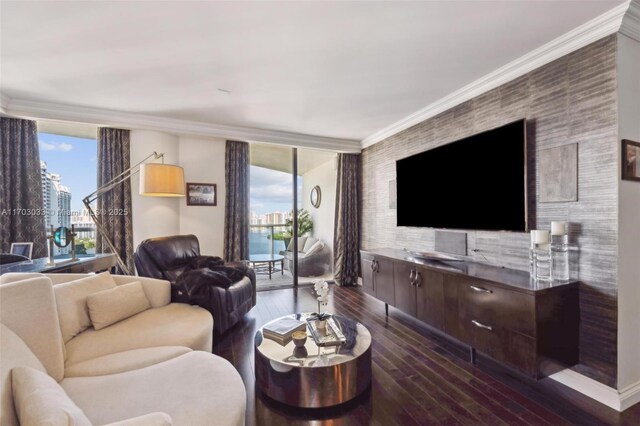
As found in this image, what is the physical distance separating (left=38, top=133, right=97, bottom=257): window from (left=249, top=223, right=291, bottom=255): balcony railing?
2.15 m

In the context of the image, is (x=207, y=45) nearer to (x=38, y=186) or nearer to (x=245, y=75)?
(x=245, y=75)

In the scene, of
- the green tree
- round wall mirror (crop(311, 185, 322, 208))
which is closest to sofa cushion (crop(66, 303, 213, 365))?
the green tree

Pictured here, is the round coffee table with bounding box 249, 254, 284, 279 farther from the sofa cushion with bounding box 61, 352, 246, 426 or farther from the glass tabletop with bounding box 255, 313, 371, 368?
the sofa cushion with bounding box 61, 352, 246, 426

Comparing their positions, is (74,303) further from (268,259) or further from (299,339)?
(268,259)

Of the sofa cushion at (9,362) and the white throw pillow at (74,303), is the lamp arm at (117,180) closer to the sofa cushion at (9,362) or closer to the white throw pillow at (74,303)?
the white throw pillow at (74,303)

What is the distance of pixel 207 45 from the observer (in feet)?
7.13

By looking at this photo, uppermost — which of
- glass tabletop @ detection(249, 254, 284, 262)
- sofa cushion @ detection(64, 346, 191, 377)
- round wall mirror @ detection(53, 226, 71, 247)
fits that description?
round wall mirror @ detection(53, 226, 71, 247)

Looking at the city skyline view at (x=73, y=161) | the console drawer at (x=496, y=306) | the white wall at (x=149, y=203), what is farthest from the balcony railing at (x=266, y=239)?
the console drawer at (x=496, y=306)

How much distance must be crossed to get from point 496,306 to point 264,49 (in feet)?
8.48

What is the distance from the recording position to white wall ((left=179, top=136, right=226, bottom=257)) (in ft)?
14.1

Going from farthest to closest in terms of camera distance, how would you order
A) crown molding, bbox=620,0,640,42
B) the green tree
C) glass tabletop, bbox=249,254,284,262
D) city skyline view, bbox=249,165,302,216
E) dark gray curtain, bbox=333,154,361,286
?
the green tree → dark gray curtain, bbox=333,154,361,286 → city skyline view, bbox=249,165,302,216 → glass tabletop, bbox=249,254,284,262 → crown molding, bbox=620,0,640,42

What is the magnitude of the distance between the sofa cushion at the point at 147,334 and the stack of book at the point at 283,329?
429 mm

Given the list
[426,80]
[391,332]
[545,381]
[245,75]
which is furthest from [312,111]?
[545,381]

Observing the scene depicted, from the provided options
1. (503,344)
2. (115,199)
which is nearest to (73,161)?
(115,199)
